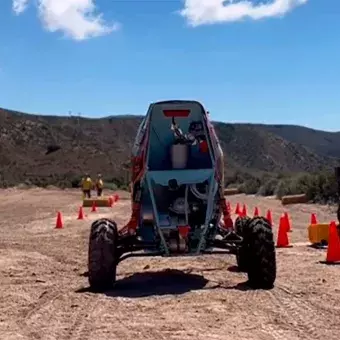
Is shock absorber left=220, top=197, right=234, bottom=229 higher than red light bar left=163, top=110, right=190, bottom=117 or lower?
lower

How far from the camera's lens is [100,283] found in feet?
38.9

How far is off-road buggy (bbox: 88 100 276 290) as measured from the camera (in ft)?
39.0

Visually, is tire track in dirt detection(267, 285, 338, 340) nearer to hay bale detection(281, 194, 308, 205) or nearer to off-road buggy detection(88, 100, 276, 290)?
off-road buggy detection(88, 100, 276, 290)

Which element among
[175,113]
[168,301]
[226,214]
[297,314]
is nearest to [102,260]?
[168,301]

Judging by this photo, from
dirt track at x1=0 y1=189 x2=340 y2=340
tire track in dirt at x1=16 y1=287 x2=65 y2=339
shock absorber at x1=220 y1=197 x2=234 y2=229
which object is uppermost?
shock absorber at x1=220 y1=197 x2=234 y2=229

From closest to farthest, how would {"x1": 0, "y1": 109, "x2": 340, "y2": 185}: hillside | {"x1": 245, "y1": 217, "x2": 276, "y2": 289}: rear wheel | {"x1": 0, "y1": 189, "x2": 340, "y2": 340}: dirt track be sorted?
1. {"x1": 0, "y1": 189, "x2": 340, "y2": 340}: dirt track
2. {"x1": 245, "y1": 217, "x2": 276, "y2": 289}: rear wheel
3. {"x1": 0, "y1": 109, "x2": 340, "y2": 185}: hillside

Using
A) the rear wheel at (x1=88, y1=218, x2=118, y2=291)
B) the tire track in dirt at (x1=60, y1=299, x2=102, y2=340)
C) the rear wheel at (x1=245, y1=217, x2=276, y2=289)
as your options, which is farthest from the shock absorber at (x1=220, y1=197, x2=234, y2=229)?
the tire track in dirt at (x1=60, y1=299, x2=102, y2=340)

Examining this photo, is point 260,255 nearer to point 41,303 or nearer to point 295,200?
point 41,303

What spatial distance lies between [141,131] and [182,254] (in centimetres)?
216

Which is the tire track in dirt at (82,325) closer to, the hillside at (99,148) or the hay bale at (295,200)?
the hay bale at (295,200)

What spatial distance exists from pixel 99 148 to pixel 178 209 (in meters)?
111

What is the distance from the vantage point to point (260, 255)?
11.8 m

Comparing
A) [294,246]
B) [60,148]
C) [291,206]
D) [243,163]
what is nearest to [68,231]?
[294,246]

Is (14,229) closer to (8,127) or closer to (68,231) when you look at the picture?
(68,231)
